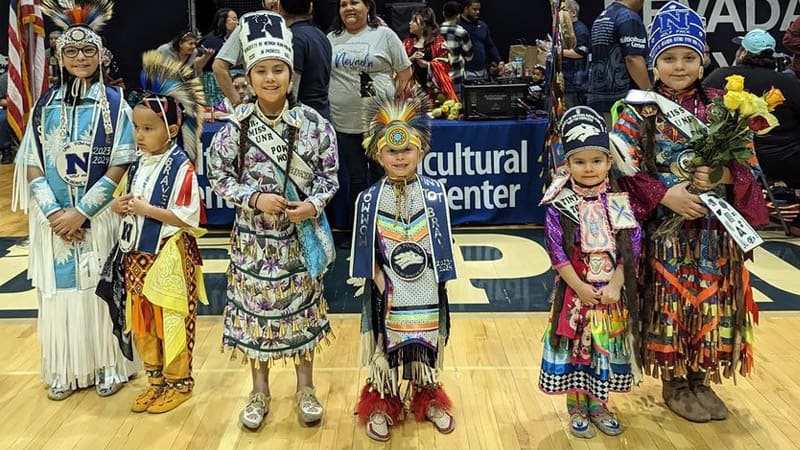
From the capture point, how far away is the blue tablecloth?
566cm

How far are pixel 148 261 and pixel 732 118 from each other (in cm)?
213

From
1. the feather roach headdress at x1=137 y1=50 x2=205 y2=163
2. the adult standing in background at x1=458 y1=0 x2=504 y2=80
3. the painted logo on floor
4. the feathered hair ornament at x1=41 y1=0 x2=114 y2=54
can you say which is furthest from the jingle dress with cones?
the adult standing in background at x1=458 y1=0 x2=504 y2=80

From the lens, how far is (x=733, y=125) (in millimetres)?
2688

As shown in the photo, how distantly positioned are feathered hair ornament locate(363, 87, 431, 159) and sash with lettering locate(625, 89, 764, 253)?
0.73 meters

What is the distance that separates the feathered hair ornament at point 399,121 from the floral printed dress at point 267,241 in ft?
0.57

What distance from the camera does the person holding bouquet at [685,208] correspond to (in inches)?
111

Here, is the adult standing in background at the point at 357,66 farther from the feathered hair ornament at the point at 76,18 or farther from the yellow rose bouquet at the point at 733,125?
the yellow rose bouquet at the point at 733,125

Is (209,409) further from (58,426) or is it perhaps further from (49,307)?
(49,307)

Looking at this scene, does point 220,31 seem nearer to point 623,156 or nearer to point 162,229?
point 162,229

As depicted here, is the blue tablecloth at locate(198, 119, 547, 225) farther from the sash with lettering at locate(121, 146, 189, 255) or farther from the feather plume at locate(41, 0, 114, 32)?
the sash with lettering at locate(121, 146, 189, 255)

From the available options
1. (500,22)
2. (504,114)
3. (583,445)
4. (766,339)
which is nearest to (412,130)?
(583,445)

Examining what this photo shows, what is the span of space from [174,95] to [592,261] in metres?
1.67

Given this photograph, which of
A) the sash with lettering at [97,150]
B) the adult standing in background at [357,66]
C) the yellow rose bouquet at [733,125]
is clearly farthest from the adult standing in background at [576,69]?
the sash with lettering at [97,150]

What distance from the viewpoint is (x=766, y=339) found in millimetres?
3740
